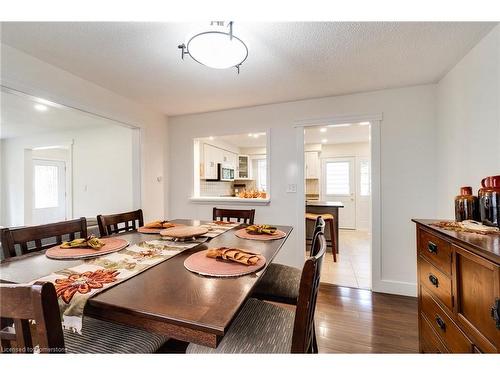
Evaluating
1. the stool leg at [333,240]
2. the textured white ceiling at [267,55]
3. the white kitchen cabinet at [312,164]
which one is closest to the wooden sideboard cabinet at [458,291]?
the textured white ceiling at [267,55]

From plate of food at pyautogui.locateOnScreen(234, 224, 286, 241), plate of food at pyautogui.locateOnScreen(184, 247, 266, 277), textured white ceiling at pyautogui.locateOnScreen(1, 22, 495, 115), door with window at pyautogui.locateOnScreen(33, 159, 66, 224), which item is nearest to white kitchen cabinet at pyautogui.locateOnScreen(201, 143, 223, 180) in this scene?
textured white ceiling at pyautogui.locateOnScreen(1, 22, 495, 115)

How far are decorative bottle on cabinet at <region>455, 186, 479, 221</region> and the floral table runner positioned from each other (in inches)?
66.1

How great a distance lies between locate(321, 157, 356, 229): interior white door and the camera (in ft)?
19.9

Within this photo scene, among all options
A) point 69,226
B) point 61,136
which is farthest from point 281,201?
point 61,136

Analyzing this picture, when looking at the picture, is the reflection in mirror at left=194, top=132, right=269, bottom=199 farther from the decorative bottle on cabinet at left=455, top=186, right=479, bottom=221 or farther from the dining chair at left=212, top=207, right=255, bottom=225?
the decorative bottle on cabinet at left=455, top=186, right=479, bottom=221

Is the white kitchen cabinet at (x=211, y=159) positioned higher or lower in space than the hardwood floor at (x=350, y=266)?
higher

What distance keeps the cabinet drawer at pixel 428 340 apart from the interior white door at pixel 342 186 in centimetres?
484

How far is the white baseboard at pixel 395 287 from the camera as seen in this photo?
2421mm

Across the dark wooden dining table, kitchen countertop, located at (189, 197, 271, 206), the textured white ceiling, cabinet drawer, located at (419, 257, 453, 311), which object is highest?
the textured white ceiling

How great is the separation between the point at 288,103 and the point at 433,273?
2.29 m

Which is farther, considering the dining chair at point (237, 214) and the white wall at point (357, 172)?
the white wall at point (357, 172)

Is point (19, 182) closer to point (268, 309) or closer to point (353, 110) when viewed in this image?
point (268, 309)

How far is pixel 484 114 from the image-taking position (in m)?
1.58

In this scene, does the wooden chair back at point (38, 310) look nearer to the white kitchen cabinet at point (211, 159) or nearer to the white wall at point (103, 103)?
the white wall at point (103, 103)
